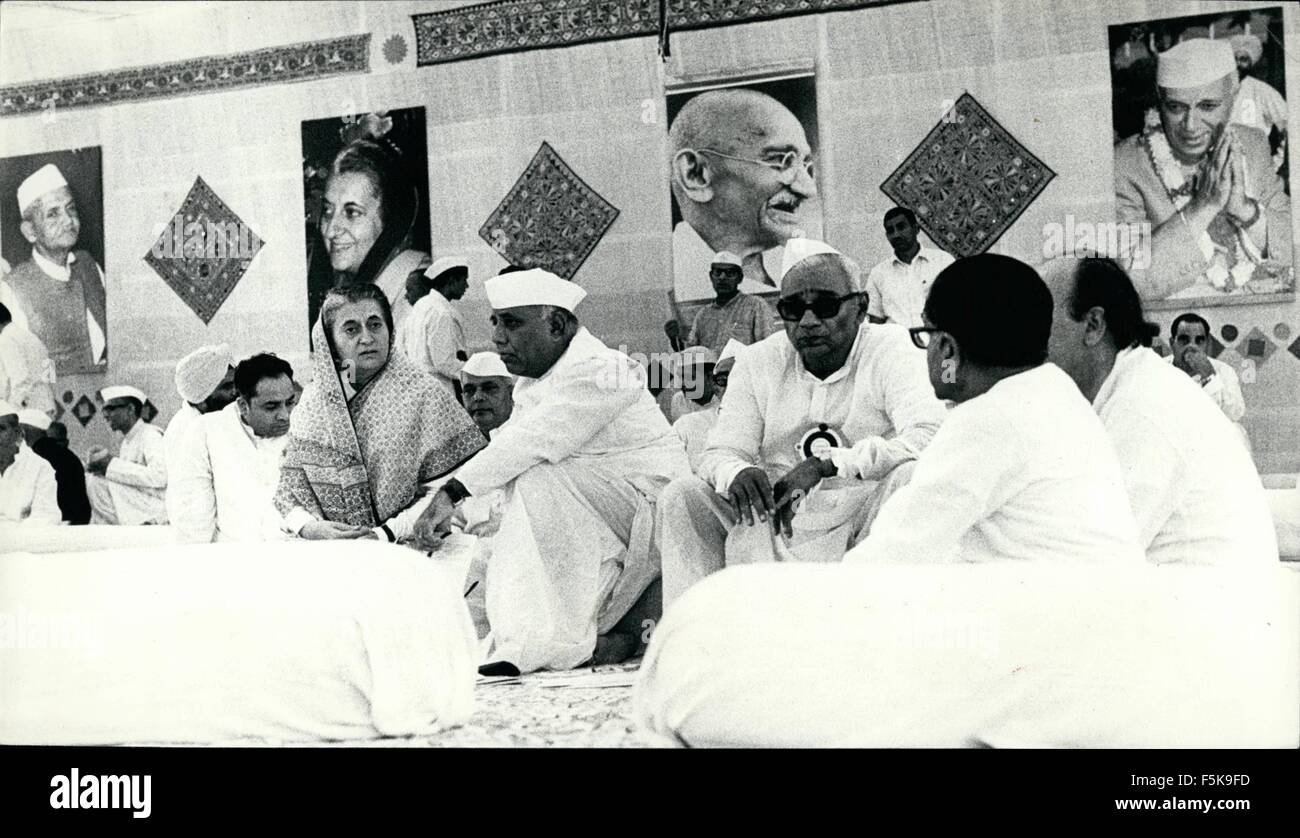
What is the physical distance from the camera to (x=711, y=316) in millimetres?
4082

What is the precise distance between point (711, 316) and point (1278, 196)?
60.7 inches

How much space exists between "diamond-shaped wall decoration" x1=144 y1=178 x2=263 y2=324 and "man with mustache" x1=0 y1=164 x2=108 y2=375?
0.30 metres

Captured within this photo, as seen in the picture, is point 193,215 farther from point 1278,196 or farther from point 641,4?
point 1278,196

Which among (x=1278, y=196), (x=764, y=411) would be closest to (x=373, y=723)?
(x=764, y=411)

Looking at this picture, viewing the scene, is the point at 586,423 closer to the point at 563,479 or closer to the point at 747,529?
the point at 563,479

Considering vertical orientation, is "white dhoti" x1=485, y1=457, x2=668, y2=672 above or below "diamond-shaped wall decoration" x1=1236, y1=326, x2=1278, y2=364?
below

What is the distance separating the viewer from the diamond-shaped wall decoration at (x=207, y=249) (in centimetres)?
441

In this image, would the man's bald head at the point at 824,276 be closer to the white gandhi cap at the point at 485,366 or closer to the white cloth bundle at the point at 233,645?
the white gandhi cap at the point at 485,366

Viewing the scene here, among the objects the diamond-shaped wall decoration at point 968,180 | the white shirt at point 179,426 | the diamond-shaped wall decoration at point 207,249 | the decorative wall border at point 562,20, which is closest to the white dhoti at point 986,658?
the diamond-shaped wall decoration at point 968,180

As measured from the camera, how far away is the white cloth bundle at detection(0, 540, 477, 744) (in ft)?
13.2

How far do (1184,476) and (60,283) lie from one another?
11.1ft

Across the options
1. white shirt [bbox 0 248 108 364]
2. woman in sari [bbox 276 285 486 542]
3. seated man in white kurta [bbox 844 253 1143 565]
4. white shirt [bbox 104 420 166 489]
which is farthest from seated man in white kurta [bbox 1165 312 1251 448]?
white shirt [bbox 0 248 108 364]

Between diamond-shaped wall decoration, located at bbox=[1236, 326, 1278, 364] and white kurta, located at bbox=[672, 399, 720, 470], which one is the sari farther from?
diamond-shaped wall decoration, located at bbox=[1236, 326, 1278, 364]

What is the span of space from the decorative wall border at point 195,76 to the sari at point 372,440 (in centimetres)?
78
